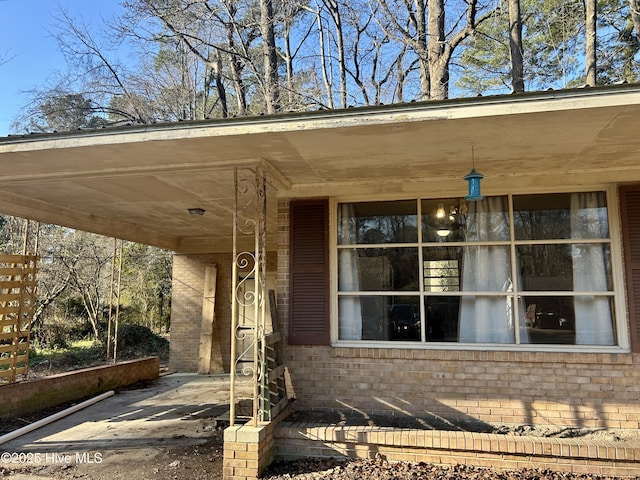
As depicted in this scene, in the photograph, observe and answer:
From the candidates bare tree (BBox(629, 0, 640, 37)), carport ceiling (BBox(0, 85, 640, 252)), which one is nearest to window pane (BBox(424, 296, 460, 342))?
carport ceiling (BBox(0, 85, 640, 252))

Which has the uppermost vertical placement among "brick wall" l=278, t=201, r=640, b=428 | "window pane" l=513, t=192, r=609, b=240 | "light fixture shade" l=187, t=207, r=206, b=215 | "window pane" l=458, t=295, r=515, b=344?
"light fixture shade" l=187, t=207, r=206, b=215

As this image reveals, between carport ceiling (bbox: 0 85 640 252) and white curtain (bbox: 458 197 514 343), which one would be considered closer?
carport ceiling (bbox: 0 85 640 252)

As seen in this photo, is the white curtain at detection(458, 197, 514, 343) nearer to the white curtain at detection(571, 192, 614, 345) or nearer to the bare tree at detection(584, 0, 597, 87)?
the white curtain at detection(571, 192, 614, 345)

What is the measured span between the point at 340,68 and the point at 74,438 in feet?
41.5

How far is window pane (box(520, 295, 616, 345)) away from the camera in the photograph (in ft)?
15.0

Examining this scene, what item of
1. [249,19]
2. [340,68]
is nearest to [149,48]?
[249,19]

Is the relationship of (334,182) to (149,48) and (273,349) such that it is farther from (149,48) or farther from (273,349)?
(149,48)

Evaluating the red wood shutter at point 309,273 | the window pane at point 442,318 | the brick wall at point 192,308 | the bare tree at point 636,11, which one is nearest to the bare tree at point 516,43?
the bare tree at point 636,11

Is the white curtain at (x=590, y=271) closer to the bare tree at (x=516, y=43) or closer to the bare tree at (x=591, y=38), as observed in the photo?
the bare tree at (x=516, y=43)

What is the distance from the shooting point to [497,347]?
184 inches

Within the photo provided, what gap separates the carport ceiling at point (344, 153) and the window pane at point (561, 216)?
248 millimetres

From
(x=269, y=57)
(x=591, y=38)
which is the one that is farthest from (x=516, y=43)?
(x=269, y=57)

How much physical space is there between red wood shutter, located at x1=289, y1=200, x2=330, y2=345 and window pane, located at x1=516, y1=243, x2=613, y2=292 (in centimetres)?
220

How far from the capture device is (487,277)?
16.1 ft
